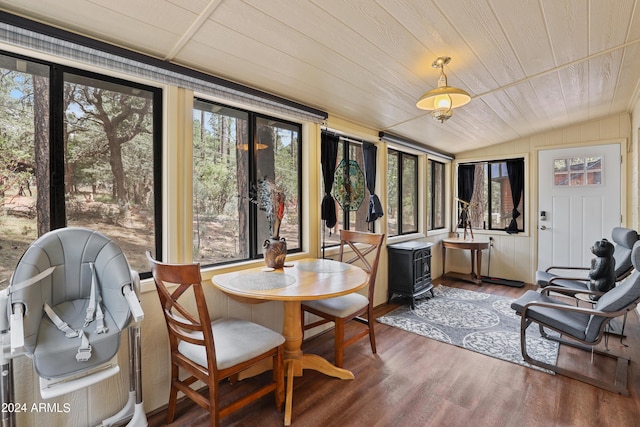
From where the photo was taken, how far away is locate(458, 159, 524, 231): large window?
16.6ft

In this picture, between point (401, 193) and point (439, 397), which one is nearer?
point (439, 397)

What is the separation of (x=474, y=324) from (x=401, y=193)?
2.01 meters

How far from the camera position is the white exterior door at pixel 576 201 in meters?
4.14

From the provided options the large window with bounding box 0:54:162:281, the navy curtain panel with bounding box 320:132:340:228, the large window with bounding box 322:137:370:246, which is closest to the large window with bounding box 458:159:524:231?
the large window with bounding box 322:137:370:246

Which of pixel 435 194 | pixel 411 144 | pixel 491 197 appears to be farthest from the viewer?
pixel 435 194

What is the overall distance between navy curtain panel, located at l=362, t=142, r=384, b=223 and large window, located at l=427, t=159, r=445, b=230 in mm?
1804

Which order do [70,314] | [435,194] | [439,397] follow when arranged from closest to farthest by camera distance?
[70,314]
[439,397]
[435,194]

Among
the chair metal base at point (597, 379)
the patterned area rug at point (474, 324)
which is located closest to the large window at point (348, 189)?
the patterned area rug at point (474, 324)

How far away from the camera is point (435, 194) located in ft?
17.8

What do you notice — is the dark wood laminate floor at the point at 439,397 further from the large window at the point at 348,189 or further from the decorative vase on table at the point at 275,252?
the large window at the point at 348,189

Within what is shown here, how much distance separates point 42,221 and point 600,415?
3.40m

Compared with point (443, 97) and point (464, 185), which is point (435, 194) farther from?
point (443, 97)

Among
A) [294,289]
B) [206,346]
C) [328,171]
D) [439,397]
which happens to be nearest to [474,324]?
[439,397]

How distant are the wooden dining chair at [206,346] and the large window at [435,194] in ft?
13.2
